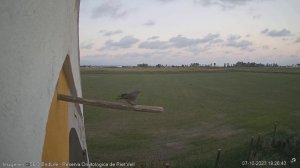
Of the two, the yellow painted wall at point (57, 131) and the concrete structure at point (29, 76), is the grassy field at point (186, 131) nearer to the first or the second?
the yellow painted wall at point (57, 131)

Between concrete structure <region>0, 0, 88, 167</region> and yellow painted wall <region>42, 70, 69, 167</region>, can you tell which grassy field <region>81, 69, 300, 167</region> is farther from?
concrete structure <region>0, 0, 88, 167</region>

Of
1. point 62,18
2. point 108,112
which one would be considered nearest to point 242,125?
point 108,112

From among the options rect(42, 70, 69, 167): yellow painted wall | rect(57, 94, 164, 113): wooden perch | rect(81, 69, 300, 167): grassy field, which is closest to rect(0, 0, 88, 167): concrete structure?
rect(42, 70, 69, 167): yellow painted wall

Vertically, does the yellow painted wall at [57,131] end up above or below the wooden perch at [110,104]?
below

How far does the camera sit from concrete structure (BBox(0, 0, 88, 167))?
12.6 ft

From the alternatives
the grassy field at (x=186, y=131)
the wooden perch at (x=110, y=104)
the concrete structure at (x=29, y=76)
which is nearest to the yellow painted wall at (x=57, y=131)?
the concrete structure at (x=29, y=76)

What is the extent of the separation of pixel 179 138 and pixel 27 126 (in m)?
12.6

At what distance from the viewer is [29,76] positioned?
4.24m

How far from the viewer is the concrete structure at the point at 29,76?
384cm

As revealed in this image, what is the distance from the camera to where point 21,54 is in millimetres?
4059

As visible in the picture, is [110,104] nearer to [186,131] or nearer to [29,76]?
[29,76]

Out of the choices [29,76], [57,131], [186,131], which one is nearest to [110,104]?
[57,131]

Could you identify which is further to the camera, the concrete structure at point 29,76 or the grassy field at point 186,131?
the grassy field at point 186,131

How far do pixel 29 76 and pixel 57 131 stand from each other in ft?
5.87
